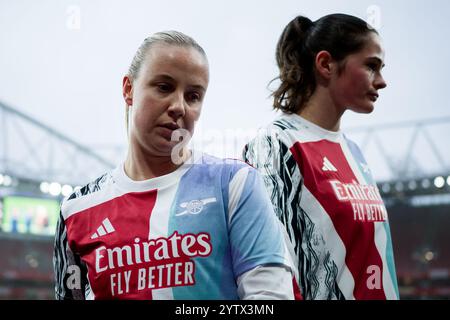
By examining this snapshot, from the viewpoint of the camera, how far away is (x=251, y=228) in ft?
2.65

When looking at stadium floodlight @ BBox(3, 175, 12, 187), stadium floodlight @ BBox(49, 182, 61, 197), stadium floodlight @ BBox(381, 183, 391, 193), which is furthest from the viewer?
stadium floodlight @ BBox(3, 175, 12, 187)

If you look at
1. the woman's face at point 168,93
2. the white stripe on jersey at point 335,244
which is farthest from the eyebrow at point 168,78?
the white stripe on jersey at point 335,244

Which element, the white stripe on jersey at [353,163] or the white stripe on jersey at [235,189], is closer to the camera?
the white stripe on jersey at [235,189]

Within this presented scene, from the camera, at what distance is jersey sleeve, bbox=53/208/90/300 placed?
36.4 inches

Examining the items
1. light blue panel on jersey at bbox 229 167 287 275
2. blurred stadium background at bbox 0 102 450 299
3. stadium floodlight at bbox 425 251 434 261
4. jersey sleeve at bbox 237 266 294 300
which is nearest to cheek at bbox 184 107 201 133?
light blue panel on jersey at bbox 229 167 287 275

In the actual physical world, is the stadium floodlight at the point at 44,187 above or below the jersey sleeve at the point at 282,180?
above

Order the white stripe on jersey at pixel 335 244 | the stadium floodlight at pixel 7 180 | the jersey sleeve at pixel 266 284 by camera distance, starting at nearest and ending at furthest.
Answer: the jersey sleeve at pixel 266 284
the white stripe on jersey at pixel 335 244
the stadium floodlight at pixel 7 180

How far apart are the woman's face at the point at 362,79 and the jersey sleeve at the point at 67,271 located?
1.92ft

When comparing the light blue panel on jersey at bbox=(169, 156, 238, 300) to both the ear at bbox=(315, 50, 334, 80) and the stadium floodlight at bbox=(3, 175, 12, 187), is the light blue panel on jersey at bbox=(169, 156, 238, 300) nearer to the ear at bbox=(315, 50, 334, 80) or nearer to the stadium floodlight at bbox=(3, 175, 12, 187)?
the ear at bbox=(315, 50, 334, 80)

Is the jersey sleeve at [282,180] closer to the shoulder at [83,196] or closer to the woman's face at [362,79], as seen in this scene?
the woman's face at [362,79]

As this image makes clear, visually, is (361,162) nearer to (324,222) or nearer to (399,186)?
(324,222)

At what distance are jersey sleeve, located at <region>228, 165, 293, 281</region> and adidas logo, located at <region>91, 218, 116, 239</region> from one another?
0.18 metres

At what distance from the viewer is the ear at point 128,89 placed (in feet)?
3.11

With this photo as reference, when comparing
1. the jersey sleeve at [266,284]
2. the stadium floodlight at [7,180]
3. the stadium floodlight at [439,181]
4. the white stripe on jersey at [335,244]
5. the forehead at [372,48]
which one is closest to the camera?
the jersey sleeve at [266,284]
